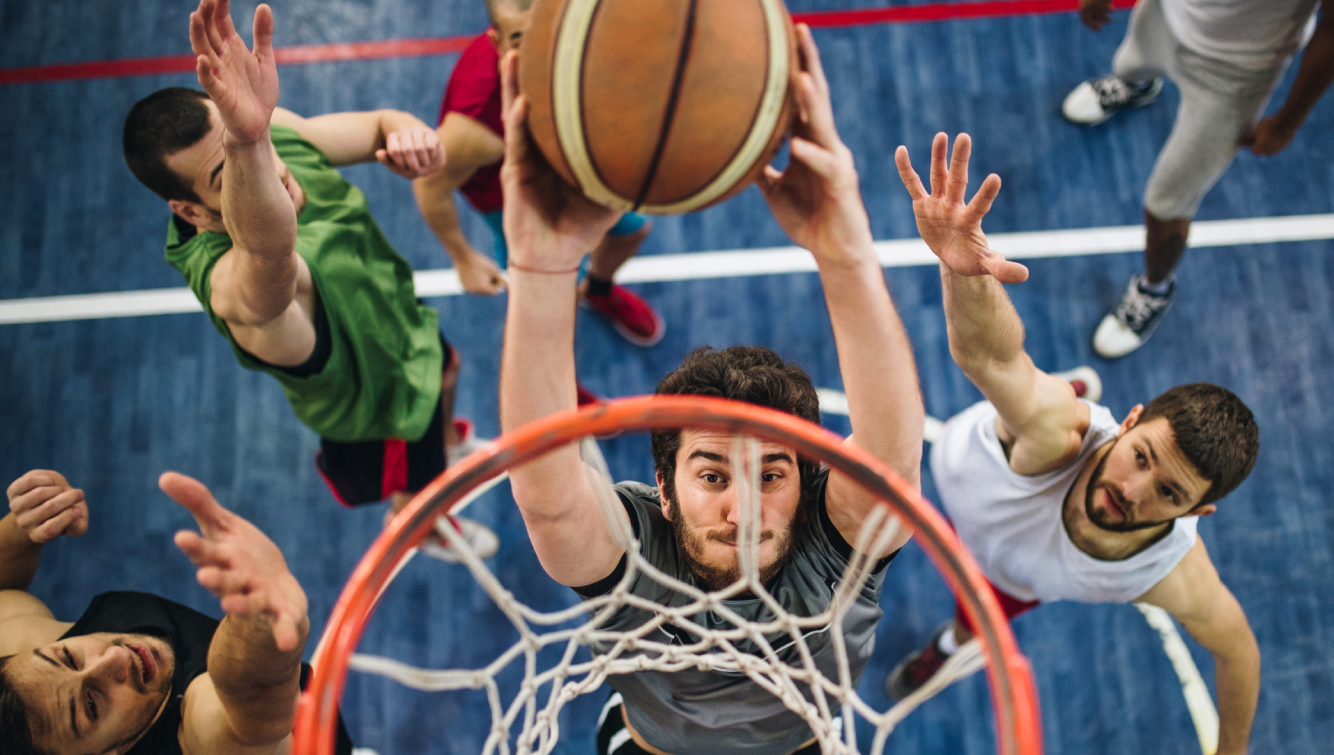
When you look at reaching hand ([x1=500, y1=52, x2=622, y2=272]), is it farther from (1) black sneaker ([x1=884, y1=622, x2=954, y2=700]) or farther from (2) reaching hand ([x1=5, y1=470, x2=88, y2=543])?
(1) black sneaker ([x1=884, y1=622, x2=954, y2=700])

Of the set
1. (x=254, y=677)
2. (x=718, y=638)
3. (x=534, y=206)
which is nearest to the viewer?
(x=534, y=206)

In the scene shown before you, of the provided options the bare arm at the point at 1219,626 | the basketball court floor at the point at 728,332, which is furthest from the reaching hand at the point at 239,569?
the bare arm at the point at 1219,626

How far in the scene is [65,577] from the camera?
3.10m

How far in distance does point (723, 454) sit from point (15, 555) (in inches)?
75.9

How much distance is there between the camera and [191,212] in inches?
88.6

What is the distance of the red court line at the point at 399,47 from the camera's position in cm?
382

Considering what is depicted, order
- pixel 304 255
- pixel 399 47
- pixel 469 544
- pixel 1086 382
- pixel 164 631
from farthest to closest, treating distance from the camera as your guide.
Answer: pixel 399 47 → pixel 1086 382 → pixel 469 544 → pixel 304 255 → pixel 164 631

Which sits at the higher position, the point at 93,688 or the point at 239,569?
the point at 239,569

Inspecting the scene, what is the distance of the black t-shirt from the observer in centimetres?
197

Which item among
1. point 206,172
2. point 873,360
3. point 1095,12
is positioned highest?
point 1095,12

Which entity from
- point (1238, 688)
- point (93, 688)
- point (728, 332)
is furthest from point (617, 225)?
point (1238, 688)

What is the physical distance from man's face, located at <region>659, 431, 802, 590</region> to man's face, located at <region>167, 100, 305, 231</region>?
1251 mm

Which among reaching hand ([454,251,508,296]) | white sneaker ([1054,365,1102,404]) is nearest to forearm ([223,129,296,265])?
reaching hand ([454,251,508,296])

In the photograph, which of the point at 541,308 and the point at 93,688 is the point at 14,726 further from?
the point at 541,308
